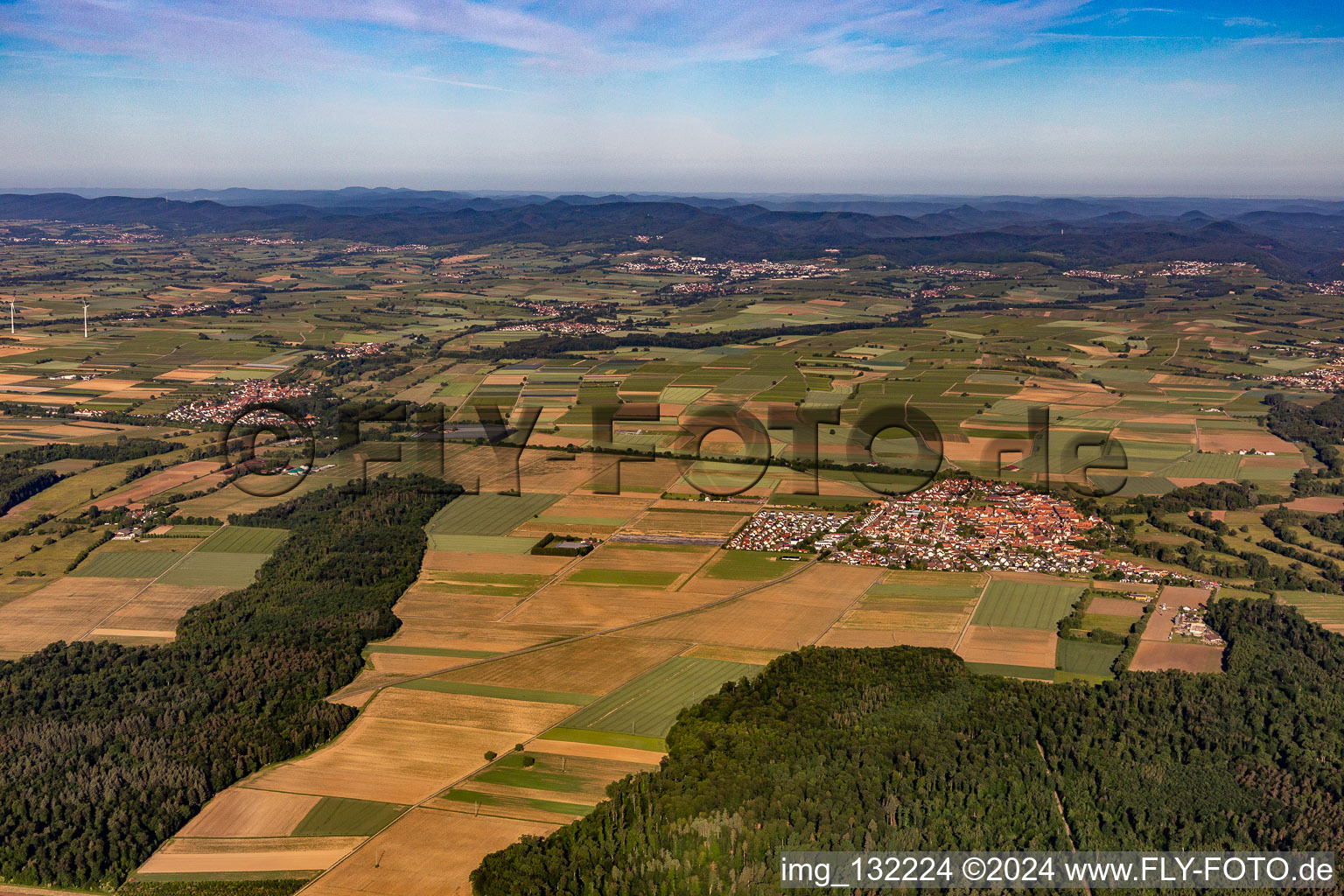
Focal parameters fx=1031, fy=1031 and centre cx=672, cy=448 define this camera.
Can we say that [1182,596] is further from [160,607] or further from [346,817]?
[160,607]

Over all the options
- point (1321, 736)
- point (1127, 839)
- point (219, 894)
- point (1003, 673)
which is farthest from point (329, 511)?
point (1321, 736)

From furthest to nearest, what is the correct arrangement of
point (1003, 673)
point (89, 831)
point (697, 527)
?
point (697, 527), point (1003, 673), point (89, 831)

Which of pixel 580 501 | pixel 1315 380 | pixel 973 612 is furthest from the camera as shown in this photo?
pixel 1315 380

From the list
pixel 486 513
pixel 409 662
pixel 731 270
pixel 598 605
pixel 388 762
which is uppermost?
pixel 731 270

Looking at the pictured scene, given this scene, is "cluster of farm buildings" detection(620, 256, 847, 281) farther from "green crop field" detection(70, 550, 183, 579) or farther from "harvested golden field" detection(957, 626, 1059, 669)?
"harvested golden field" detection(957, 626, 1059, 669)

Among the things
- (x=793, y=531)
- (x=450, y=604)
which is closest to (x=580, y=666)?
(x=450, y=604)

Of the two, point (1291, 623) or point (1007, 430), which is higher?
point (1007, 430)

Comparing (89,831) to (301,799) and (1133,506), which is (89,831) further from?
(1133,506)

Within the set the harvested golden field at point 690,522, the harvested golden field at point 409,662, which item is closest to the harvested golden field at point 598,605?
the harvested golden field at point 409,662
